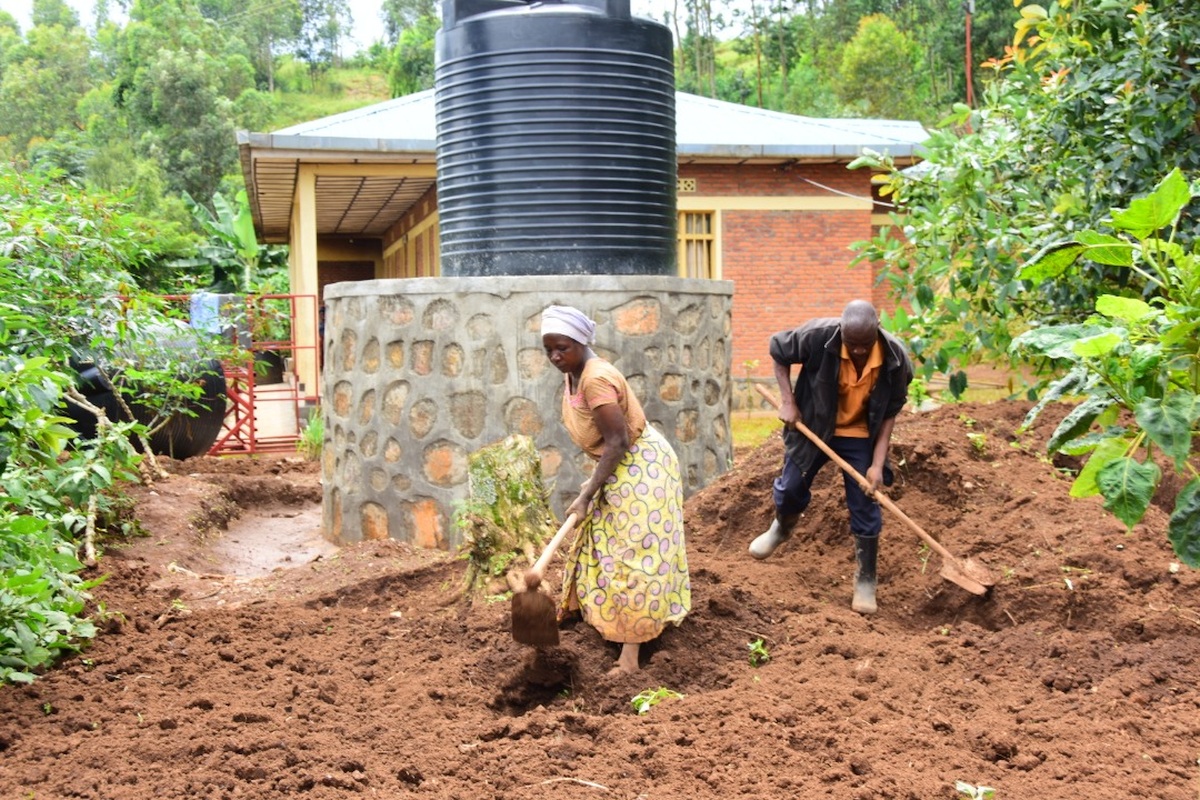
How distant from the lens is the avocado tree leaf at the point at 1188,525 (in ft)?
9.68

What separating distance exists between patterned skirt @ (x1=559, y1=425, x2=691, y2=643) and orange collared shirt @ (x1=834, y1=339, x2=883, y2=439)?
1.26m

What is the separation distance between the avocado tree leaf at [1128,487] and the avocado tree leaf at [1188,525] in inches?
3.8

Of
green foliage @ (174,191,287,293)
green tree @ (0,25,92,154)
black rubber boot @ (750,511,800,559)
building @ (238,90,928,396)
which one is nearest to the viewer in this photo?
black rubber boot @ (750,511,800,559)

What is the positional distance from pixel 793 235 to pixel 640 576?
13177 millimetres

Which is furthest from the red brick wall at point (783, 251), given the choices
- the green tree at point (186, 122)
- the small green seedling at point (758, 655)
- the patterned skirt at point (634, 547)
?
the green tree at point (186, 122)

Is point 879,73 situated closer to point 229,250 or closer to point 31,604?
point 229,250

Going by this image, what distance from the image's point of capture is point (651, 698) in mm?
4637

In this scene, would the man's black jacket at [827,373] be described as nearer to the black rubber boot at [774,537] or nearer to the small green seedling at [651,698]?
the black rubber boot at [774,537]

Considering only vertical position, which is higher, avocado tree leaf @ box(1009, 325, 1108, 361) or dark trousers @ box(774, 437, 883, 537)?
avocado tree leaf @ box(1009, 325, 1108, 361)

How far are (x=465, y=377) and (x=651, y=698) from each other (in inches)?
116

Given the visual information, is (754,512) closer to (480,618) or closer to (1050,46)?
(480,618)

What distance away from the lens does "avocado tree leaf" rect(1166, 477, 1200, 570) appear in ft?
9.68

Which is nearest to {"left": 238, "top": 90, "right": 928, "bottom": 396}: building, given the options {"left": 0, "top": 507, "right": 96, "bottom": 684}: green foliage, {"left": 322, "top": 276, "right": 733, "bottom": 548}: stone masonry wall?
{"left": 322, "top": 276, "right": 733, "bottom": 548}: stone masonry wall

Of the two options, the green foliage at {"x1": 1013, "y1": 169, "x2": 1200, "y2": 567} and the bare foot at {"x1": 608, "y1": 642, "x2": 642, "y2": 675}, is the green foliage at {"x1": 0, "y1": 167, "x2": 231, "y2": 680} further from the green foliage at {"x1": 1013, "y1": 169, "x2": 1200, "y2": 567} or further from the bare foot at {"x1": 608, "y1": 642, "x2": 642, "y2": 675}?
the green foliage at {"x1": 1013, "y1": 169, "x2": 1200, "y2": 567}
